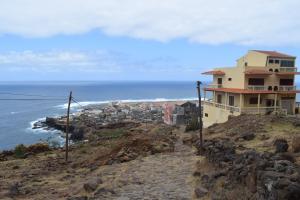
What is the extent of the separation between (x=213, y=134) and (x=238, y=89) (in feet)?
29.2

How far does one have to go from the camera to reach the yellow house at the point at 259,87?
142ft

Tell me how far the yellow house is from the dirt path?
1795 cm

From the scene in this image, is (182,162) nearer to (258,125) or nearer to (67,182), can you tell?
(67,182)

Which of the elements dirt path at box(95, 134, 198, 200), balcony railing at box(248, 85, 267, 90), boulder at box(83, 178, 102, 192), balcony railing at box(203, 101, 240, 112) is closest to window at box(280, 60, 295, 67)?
balcony railing at box(248, 85, 267, 90)

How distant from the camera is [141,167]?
77.5ft

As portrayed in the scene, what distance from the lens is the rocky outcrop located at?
36.3 ft

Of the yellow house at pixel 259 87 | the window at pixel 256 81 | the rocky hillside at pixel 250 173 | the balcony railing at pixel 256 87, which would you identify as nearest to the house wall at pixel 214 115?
the yellow house at pixel 259 87

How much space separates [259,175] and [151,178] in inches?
328

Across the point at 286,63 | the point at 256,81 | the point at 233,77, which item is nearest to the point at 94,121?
the point at 233,77

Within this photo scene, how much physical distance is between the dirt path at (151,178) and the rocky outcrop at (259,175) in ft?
4.79

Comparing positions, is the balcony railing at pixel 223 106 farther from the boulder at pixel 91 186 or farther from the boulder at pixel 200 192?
the boulder at pixel 200 192

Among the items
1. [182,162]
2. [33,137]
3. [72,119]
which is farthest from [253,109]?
[72,119]

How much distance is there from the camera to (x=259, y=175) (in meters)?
13.0

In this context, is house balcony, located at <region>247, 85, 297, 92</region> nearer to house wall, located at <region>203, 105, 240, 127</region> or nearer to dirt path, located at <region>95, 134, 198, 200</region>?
house wall, located at <region>203, 105, 240, 127</region>
